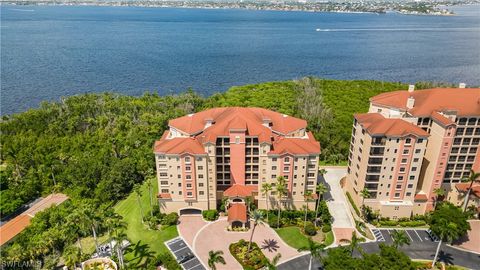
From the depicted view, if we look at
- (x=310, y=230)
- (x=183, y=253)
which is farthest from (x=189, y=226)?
(x=310, y=230)

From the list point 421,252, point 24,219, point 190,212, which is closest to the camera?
point 421,252

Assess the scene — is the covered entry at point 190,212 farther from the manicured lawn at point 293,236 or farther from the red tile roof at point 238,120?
the manicured lawn at point 293,236

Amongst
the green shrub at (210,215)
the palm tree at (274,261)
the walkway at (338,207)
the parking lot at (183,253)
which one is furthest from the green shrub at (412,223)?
the parking lot at (183,253)

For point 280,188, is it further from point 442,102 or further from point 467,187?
point 467,187

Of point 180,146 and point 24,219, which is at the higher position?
point 180,146

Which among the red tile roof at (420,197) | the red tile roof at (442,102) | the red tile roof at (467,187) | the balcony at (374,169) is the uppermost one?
the red tile roof at (442,102)

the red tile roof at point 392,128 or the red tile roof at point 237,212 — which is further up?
the red tile roof at point 392,128

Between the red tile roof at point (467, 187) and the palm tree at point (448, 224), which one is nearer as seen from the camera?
the palm tree at point (448, 224)
